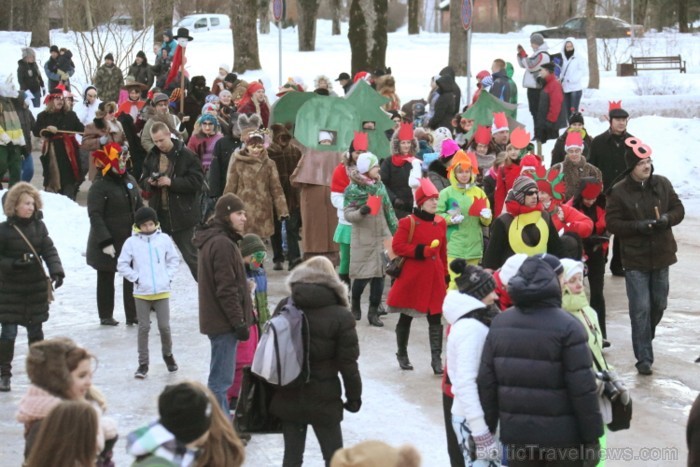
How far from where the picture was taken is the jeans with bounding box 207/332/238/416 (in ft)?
28.4

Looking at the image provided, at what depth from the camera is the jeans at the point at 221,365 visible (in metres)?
8.66

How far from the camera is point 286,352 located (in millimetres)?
7062

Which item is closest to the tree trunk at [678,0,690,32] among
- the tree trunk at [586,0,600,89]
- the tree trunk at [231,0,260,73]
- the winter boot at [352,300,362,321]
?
the tree trunk at [586,0,600,89]

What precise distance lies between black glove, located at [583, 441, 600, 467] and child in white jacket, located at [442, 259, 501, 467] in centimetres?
49

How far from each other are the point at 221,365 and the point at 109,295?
3.78 meters

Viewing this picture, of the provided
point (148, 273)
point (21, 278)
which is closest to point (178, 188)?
point (148, 273)

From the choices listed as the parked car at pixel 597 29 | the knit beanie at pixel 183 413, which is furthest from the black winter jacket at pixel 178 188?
the parked car at pixel 597 29

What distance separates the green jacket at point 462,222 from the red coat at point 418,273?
1.05m

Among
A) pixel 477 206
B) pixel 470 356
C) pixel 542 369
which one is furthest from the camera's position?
pixel 477 206

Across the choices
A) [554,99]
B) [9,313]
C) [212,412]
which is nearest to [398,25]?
[554,99]

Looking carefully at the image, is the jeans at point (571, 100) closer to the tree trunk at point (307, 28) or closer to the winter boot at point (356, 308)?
the winter boot at point (356, 308)

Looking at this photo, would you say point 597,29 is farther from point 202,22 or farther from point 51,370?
point 51,370

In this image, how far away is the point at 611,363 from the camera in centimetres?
1088

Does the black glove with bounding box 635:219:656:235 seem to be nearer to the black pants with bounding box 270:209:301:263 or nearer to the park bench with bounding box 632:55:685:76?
the black pants with bounding box 270:209:301:263
